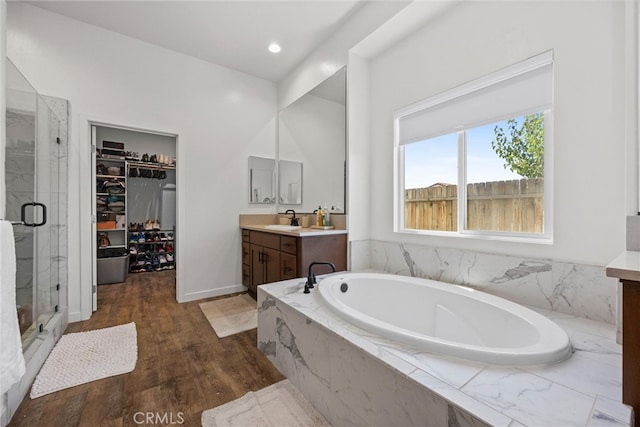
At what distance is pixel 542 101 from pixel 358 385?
6.31ft

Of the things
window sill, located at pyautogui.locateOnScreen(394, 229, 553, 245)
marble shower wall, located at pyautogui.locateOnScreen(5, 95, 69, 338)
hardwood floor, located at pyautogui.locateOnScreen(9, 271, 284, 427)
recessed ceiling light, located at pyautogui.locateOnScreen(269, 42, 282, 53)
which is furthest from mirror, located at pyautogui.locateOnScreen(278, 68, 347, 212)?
marble shower wall, located at pyautogui.locateOnScreen(5, 95, 69, 338)

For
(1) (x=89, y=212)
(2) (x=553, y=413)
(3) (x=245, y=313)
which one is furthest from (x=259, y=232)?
(2) (x=553, y=413)

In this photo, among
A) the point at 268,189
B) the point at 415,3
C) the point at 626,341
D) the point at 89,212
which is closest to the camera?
the point at 626,341

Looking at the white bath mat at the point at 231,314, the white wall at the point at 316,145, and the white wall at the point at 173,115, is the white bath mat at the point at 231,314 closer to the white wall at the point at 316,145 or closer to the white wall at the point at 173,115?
the white wall at the point at 173,115

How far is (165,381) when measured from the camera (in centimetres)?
166

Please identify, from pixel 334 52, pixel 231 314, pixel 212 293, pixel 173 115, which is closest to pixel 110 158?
pixel 173 115

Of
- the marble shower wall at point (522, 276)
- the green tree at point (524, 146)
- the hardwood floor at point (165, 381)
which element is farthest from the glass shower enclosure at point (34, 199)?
the green tree at point (524, 146)

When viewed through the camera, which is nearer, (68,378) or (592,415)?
(592,415)

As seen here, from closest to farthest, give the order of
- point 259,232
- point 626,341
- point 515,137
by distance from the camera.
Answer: point 626,341 → point 515,137 → point 259,232

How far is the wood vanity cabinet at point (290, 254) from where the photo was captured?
2.43 m

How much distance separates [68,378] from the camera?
5.47ft

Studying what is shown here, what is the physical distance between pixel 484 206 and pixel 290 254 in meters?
1.65

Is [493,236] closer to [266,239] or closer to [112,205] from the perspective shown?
[266,239]

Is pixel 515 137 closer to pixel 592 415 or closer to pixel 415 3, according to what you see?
pixel 415 3
